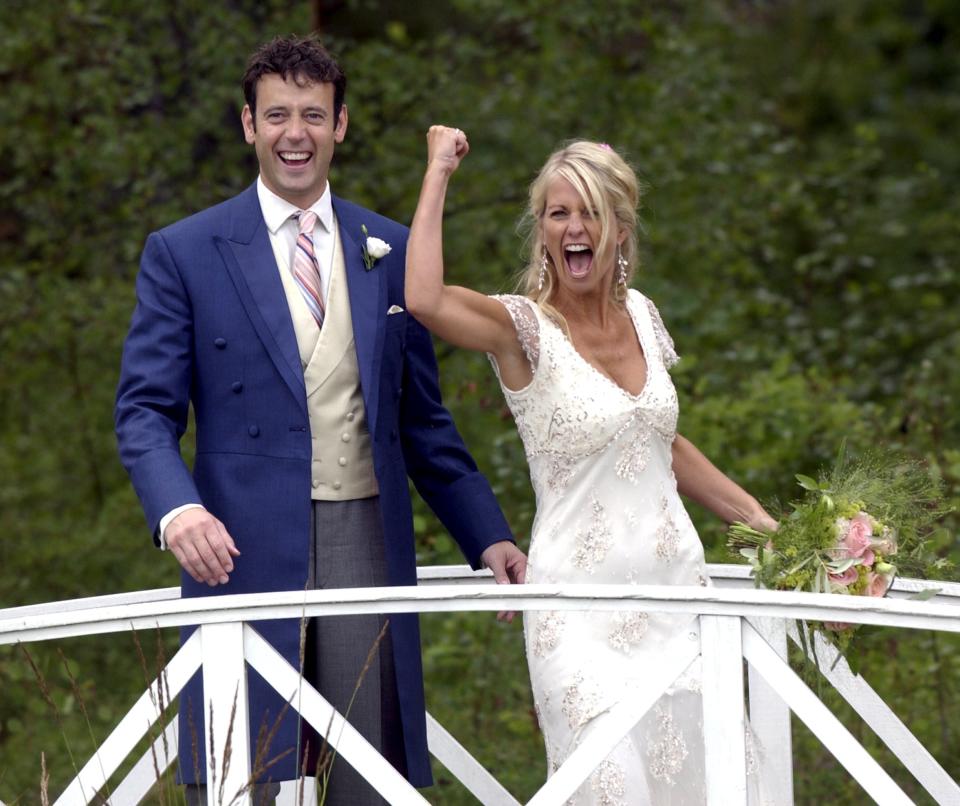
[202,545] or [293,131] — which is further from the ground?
[293,131]

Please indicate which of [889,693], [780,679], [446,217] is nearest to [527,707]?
[889,693]

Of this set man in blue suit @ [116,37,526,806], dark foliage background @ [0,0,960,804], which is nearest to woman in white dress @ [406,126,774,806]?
man in blue suit @ [116,37,526,806]

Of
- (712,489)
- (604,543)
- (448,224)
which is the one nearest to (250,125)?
(604,543)

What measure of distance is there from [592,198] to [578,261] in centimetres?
15

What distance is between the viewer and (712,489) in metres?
4.00

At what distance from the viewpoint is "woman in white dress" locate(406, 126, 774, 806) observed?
3592 millimetres

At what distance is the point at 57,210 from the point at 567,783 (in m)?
5.76

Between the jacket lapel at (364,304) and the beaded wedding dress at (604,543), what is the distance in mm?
285

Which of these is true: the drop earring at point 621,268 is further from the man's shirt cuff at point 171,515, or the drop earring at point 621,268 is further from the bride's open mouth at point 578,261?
the man's shirt cuff at point 171,515

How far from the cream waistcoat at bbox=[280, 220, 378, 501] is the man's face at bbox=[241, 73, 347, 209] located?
22cm

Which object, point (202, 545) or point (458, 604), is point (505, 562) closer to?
point (458, 604)

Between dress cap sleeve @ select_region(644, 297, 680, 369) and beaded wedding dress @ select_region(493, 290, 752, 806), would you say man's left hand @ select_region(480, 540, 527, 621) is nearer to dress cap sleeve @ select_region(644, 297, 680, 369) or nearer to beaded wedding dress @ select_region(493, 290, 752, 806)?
beaded wedding dress @ select_region(493, 290, 752, 806)

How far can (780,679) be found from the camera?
3.09 metres

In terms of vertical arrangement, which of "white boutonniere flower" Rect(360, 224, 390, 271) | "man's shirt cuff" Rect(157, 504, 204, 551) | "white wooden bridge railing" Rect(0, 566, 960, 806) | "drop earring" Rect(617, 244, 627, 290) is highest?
"white boutonniere flower" Rect(360, 224, 390, 271)
